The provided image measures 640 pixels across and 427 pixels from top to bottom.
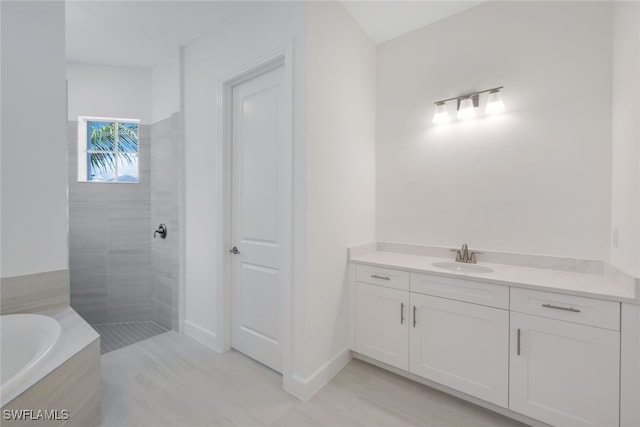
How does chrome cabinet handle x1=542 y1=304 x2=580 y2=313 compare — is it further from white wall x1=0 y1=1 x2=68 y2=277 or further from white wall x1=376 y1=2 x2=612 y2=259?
white wall x1=0 y1=1 x2=68 y2=277

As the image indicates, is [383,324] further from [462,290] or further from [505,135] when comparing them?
[505,135]

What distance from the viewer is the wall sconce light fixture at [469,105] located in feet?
6.61

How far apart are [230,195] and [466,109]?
80.6 inches

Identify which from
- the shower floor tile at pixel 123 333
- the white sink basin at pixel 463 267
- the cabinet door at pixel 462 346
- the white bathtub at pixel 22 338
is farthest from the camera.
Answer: the shower floor tile at pixel 123 333

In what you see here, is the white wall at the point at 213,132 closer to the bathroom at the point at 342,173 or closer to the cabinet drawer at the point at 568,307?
the bathroom at the point at 342,173

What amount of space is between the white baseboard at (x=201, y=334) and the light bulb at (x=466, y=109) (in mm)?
2792

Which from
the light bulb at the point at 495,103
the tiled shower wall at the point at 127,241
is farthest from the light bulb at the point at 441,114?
the tiled shower wall at the point at 127,241

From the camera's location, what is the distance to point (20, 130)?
5.62 feet

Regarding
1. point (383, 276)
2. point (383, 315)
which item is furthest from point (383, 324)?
point (383, 276)

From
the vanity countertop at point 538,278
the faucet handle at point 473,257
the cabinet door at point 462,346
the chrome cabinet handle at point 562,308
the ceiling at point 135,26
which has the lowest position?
the cabinet door at point 462,346

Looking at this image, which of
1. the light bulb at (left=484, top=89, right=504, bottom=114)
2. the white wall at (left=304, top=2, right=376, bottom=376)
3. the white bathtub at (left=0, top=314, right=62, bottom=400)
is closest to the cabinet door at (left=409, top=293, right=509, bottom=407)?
the white wall at (left=304, top=2, right=376, bottom=376)

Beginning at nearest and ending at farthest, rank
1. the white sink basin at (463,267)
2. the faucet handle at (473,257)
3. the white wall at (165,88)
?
1. the white sink basin at (463,267)
2. the faucet handle at (473,257)
3. the white wall at (165,88)

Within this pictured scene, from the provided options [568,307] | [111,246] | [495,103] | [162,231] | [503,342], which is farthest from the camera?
[111,246]

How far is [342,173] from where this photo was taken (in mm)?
2199
